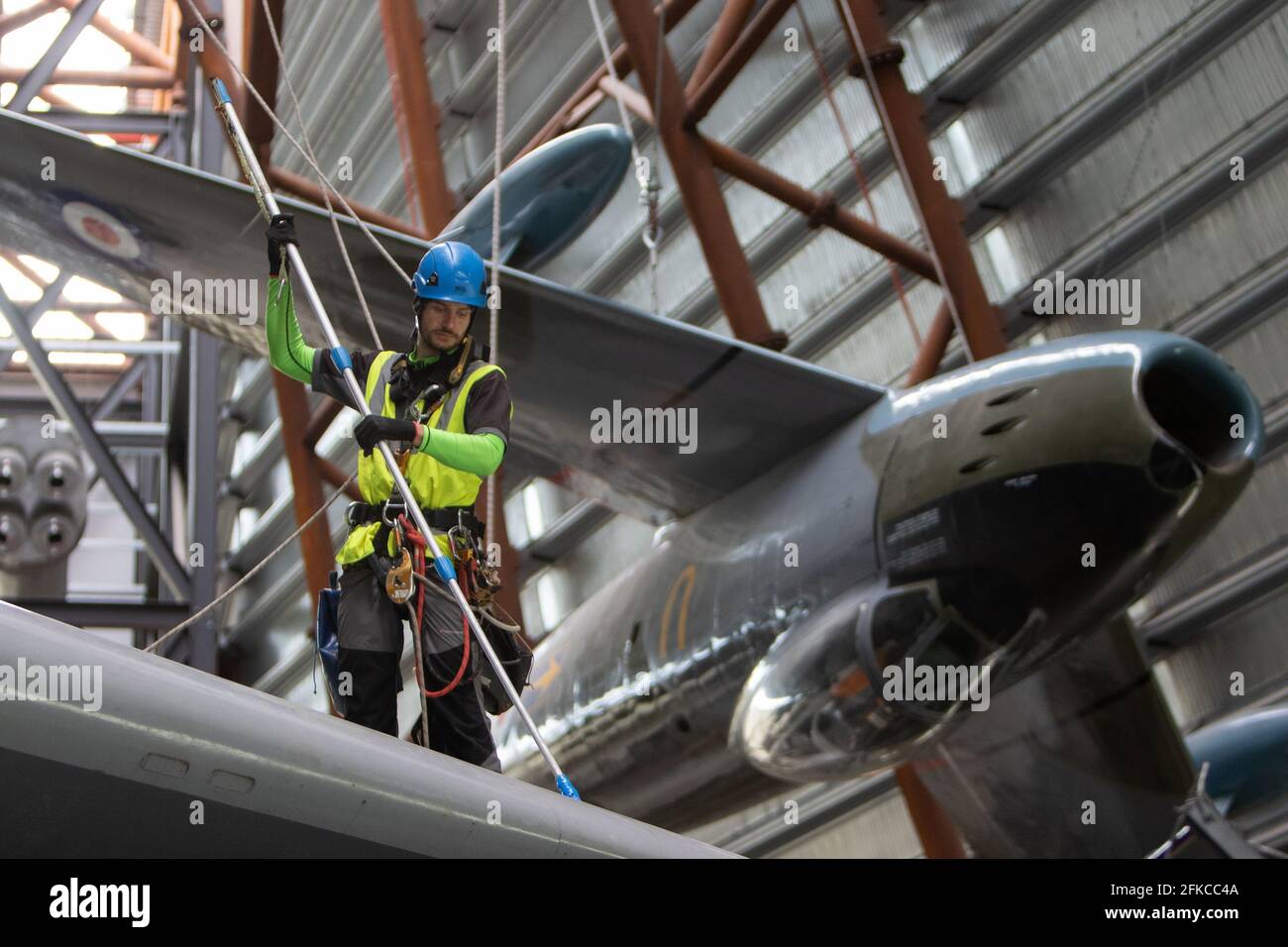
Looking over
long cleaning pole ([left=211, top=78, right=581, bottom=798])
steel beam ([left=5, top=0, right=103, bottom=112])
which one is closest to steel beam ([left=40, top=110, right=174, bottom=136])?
steel beam ([left=5, top=0, right=103, bottom=112])

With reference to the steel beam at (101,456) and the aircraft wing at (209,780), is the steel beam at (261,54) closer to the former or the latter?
the steel beam at (101,456)

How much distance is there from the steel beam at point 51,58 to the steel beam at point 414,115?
300 centimetres

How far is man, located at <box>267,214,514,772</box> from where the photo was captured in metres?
4.68

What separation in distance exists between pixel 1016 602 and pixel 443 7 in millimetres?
14760

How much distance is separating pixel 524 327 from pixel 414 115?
290 inches

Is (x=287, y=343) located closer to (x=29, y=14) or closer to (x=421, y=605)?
(x=421, y=605)

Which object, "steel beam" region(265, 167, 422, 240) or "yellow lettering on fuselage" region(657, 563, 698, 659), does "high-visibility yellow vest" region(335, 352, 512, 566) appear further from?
"steel beam" region(265, 167, 422, 240)

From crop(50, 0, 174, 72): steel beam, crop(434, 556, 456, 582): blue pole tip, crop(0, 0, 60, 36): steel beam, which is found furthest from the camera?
crop(50, 0, 174, 72): steel beam

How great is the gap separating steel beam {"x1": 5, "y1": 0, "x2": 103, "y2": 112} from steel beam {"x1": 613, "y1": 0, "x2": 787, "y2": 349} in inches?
232

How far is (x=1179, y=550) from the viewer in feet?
22.6

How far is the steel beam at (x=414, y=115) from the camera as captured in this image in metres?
13.8

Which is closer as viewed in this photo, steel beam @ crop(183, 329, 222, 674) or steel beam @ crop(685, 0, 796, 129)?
steel beam @ crop(685, 0, 796, 129)
